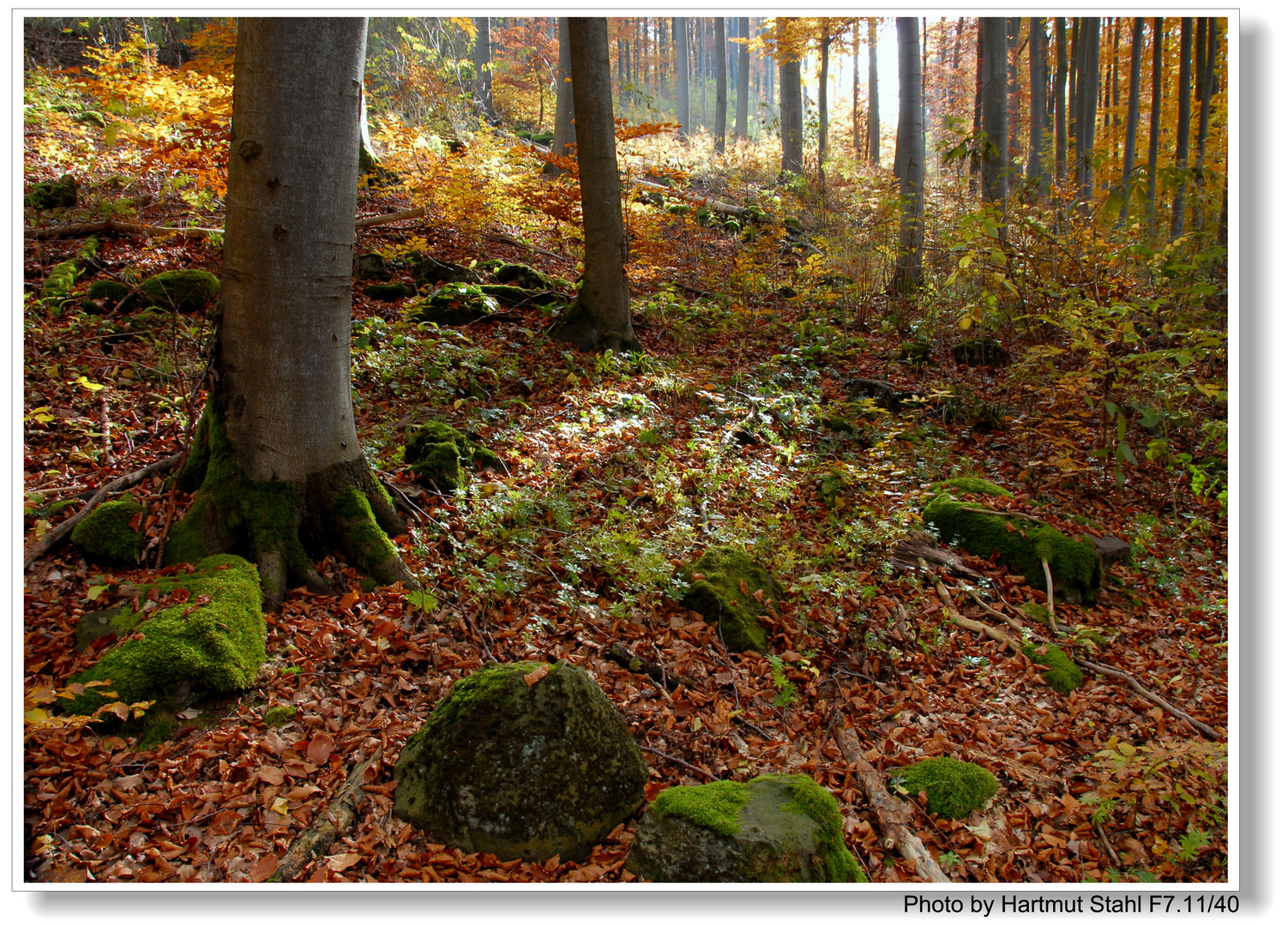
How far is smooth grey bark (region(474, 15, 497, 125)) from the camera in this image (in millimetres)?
19256

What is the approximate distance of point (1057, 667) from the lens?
418 centimetres

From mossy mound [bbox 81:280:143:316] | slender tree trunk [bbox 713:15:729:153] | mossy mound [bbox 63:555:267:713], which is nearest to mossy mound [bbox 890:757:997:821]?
mossy mound [bbox 63:555:267:713]

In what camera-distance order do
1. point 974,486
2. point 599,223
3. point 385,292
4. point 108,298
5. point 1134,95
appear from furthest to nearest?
point 1134,95
point 385,292
point 599,223
point 108,298
point 974,486

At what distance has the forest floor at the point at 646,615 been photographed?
2.67 m

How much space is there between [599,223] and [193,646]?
20.3 feet

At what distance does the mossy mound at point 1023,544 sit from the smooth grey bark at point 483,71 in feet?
53.6

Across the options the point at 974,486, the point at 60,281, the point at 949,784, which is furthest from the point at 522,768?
the point at 60,281

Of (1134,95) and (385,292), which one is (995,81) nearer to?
(1134,95)

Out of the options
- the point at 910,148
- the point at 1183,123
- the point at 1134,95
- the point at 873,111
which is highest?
the point at 873,111

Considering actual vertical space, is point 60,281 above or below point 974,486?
above

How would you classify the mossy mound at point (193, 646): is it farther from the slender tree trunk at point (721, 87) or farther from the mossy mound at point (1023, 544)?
the slender tree trunk at point (721, 87)

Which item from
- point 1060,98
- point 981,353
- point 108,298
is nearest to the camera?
point 108,298

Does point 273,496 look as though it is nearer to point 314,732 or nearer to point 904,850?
point 314,732
